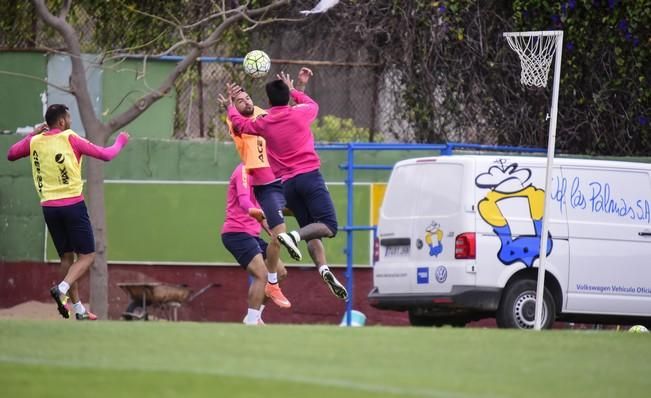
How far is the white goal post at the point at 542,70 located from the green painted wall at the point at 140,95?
19.1ft

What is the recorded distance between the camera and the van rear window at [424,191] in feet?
53.3

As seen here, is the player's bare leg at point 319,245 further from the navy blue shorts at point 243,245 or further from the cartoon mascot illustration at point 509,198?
the cartoon mascot illustration at point 509,198

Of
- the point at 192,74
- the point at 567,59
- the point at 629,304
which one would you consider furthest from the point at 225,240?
the point at 567,59

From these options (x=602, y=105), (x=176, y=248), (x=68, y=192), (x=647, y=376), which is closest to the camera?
(x=647, y=376)

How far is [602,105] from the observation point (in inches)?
880

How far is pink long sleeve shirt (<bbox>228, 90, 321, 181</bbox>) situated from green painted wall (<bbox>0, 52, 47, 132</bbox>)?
24.6ft

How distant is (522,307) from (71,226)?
5206 millimetres

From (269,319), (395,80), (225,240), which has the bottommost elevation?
(269,319)

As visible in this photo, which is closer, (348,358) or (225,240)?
(348,358)

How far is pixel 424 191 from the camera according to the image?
54.5ft

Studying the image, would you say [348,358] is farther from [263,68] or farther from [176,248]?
[176,248]

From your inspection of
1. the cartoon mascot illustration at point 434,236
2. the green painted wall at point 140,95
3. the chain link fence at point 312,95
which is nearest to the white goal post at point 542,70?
the cartoon mascot illustration at point 434,236

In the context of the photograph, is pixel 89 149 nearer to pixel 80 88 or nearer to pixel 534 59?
pixel 80 88

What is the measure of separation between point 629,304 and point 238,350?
26.7 feet
